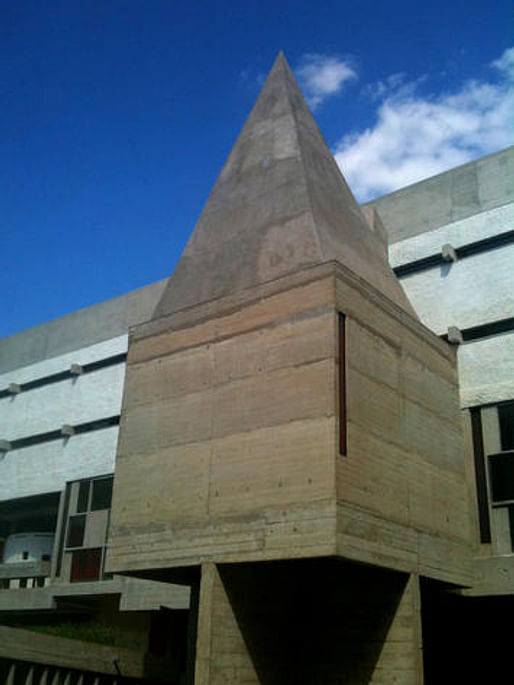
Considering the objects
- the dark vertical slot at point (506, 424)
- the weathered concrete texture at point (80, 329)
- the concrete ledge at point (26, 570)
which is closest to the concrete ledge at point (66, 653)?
the dark vertical slot at point (506, 424)

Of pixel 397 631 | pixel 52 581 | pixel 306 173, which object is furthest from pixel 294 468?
pixel 52 581

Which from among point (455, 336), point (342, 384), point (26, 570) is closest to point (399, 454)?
point (342, 384)

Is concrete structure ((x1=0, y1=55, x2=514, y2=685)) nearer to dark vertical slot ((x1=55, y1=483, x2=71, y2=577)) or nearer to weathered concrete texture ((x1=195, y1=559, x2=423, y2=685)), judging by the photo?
weathered concrete texture ((x1=195, y1=559, x2=423, y2=685))

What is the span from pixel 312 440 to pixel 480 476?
6.65 meters

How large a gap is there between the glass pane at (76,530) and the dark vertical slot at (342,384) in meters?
16.5

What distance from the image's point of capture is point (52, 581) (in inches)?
1085

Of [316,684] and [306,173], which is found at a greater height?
[306,173]

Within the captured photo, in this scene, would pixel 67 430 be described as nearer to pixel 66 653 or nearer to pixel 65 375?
pixel 65 375

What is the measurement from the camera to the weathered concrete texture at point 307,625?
1375 cm

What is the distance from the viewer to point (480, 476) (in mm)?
18219

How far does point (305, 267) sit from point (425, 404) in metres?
4.30

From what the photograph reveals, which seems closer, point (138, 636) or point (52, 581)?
point (138, 636)

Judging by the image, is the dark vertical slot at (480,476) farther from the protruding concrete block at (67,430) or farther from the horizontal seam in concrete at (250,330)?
the protruding concrete block at (67,430)

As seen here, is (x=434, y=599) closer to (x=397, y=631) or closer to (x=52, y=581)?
(x=397, y=631)
